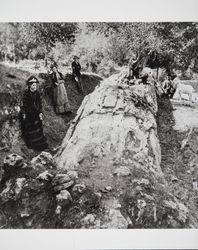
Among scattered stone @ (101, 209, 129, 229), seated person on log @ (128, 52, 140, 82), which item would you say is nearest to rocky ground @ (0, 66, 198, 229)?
scattered stone @ (101, 209, 129, 229)

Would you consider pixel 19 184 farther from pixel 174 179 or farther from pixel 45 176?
pixel 174 179

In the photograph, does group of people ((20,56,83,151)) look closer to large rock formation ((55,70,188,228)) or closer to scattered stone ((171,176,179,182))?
large rock formation ((55,70,188,228))

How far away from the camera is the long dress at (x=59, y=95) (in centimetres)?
324

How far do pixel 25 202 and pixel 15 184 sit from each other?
0.59ft

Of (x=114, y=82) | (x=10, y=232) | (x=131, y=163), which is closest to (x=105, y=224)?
(x=131, y=163)

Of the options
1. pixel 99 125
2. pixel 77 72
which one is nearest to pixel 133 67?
pixel 77 72

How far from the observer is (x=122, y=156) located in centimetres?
314

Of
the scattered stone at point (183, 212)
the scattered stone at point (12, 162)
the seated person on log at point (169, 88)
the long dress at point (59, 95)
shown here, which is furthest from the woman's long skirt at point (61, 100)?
the scattered stone at point (183, 212)

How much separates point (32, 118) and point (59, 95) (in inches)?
12.6

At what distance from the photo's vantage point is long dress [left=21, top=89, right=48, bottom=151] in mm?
3176

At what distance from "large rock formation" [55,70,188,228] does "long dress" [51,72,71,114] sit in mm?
142

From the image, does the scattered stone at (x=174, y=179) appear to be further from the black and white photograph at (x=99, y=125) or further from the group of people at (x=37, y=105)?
the group of people at (x=37, y=105)

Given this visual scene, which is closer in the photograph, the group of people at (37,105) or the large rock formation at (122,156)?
the large rock formation at (122,156)

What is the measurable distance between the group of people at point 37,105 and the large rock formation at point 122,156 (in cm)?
17
